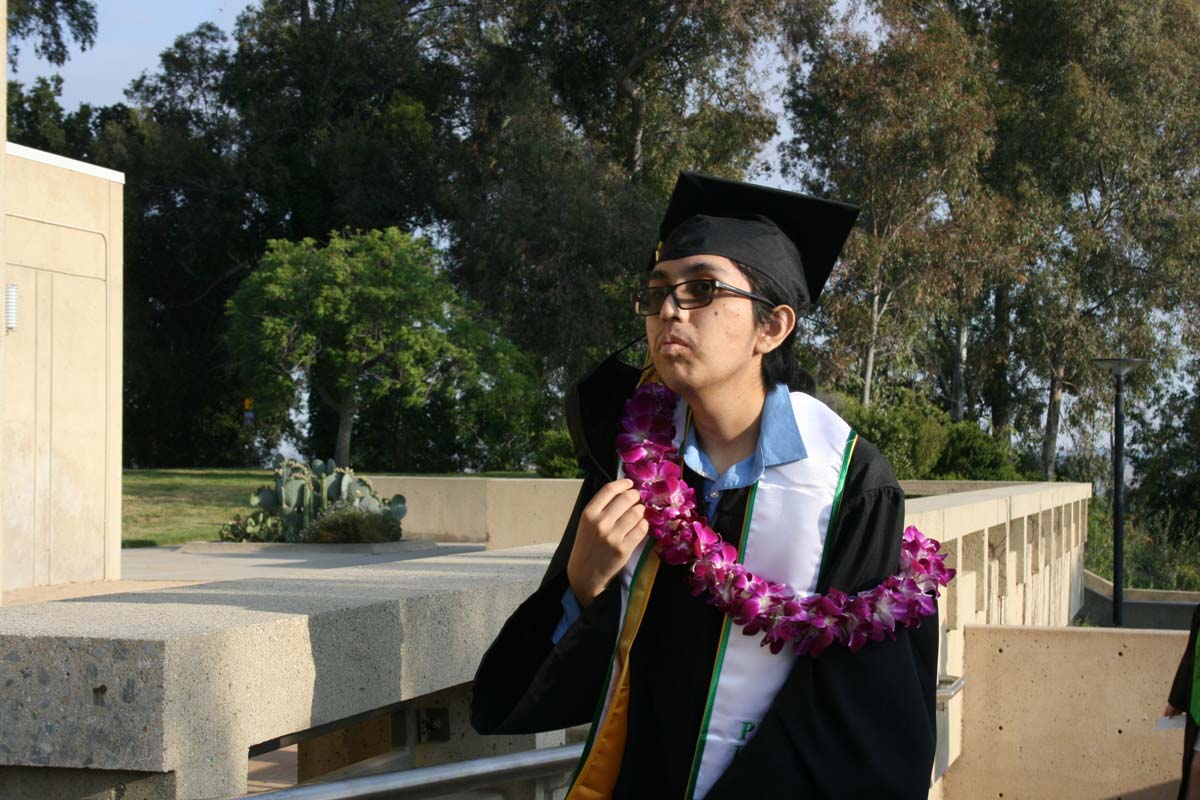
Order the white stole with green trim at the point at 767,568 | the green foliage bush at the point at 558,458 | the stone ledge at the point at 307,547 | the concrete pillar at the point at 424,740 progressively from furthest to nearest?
the green foliage bush at the point at 558,458 < the stone ledge at the point at 307,547 < the concrete pillar at the point at 424,740 < the white stole with green trim at the point at 767,568

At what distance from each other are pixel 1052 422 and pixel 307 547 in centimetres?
2456

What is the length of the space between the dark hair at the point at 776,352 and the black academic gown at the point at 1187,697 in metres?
2.64

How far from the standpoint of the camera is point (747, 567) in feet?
6.68

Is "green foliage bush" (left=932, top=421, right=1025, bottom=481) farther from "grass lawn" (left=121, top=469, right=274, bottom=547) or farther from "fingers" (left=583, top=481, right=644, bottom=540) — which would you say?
"fingers" (left=583, top=481, right=644, bottom=540)

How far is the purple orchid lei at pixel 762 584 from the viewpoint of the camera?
193 centimetres

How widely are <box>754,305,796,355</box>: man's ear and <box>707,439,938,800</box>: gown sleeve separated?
0.30 m

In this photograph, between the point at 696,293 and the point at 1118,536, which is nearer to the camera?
the point at 696,293

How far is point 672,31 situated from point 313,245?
10400mm

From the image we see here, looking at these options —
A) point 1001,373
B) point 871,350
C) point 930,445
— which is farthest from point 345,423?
point 1001,373

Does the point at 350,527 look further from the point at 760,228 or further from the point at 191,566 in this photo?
the point at 760,228

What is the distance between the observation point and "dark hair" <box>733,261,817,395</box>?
2150 mm

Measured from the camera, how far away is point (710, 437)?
2.21 metres

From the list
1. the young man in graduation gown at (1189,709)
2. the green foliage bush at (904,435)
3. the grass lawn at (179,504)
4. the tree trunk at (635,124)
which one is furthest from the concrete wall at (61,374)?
Answer: the tree trunk at (635,124)

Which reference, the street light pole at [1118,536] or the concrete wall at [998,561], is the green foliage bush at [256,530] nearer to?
the concrete wall at [998,561]
